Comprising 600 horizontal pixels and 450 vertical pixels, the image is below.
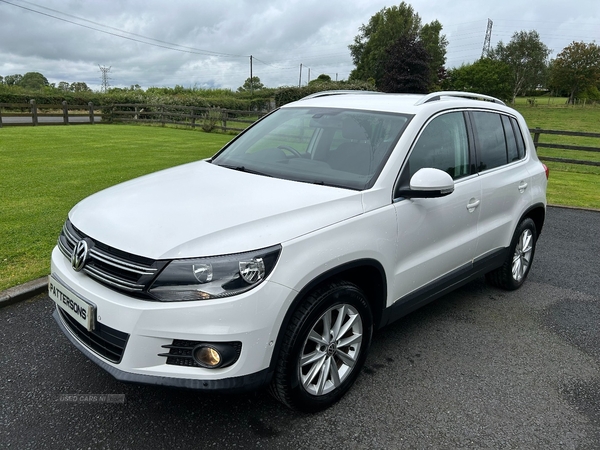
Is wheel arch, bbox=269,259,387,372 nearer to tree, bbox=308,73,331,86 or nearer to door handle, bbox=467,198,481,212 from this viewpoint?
door handle, bbox=467,198,481,212

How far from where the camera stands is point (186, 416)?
2670mm

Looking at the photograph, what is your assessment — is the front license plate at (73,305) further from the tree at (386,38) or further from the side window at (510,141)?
the tree at (386,38)

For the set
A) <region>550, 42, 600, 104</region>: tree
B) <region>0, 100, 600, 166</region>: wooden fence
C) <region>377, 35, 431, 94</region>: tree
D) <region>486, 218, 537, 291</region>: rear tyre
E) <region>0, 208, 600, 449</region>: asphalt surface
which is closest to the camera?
<region>0, 208, 600, 449</region>: asphalt surface

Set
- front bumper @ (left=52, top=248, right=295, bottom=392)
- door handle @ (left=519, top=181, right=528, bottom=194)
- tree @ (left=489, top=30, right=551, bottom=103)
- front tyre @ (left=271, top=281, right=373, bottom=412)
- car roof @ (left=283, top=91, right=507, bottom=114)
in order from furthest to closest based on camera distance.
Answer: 1. tree @ (left=489, top=30, right=551, bottom=103)
2. door handle @ (left=519, top=181, right=528, bottom=194)
3. car roof @ (left=283, top=91, right=507, bottom=114)
4. front tyre @ (left=271, top=281, right=373, bottom=412)
5. front bumper @ (left=52, top=248, right=295, bottom=392)

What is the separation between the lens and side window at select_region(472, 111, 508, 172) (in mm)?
3861

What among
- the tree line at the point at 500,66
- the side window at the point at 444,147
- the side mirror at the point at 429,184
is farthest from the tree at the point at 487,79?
the side mirror at the point at 429,184

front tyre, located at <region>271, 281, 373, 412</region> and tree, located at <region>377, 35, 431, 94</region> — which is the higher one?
tree, located at <region>377, 35, 431, 94</region>

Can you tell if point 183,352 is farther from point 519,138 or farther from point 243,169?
Answer: point 519,138

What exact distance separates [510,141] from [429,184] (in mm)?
1970

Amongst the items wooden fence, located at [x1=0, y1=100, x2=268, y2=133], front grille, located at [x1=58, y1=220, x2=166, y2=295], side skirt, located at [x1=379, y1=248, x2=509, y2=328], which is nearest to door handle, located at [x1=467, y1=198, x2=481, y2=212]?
side skirt, located at [x1=379, y1=248, x2=509, y2=328]

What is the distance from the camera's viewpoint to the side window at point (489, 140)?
3861 mm

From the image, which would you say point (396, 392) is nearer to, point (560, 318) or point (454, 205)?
point (454, 205)

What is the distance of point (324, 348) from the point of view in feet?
8.73

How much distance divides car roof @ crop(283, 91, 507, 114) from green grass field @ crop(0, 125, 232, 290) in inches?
119
